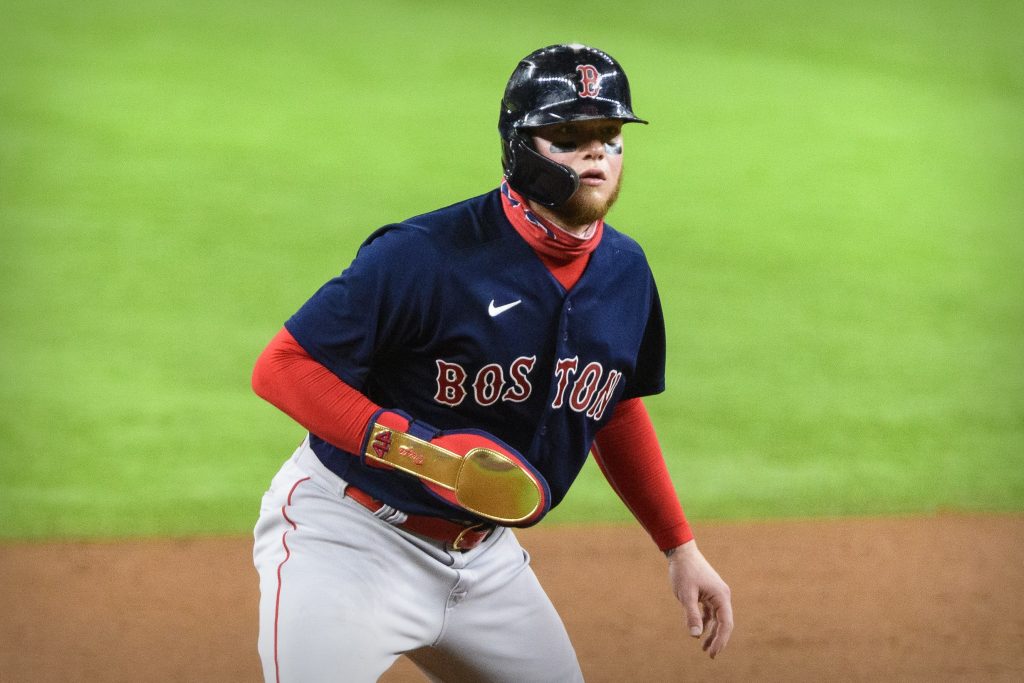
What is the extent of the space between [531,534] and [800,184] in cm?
460

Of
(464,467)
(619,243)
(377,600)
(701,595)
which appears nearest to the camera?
(464,467)

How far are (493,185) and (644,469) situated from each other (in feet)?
18.9

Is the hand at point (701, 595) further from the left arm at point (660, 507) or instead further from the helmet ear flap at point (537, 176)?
the helmet ear flap at point (537, 176)

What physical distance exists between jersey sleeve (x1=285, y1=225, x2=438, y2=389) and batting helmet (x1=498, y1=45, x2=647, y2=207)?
0.95 ft

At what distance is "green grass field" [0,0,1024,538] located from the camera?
6.02 m

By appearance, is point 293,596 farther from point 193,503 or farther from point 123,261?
point 123,261

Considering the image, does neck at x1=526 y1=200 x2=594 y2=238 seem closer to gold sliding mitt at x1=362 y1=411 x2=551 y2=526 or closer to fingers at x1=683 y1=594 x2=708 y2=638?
gold sliding mitt at x1=362 y1=411 x2=551 y2=526

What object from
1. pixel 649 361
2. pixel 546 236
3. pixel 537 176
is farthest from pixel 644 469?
pixel 537 176

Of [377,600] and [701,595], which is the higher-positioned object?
[377,600]

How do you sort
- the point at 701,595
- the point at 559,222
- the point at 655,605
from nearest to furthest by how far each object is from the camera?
the point at 559,222
the point at 701,595
the point at 655,605

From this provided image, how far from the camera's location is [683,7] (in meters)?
11.1

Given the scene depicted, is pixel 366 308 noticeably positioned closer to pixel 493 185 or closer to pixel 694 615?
pixel 694 615

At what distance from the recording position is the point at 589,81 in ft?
8.36

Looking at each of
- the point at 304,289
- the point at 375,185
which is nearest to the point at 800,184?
the point at 375,185
